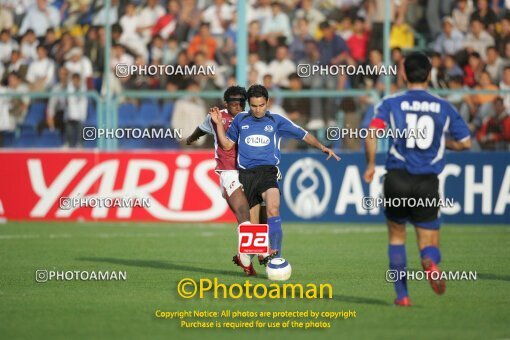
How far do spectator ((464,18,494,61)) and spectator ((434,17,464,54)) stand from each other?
194mm

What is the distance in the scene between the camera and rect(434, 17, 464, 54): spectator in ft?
70.9

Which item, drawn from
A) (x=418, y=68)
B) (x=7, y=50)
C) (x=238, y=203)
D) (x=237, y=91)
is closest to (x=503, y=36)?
(x=237, y=91)

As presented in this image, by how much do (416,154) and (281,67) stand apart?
12730 mm

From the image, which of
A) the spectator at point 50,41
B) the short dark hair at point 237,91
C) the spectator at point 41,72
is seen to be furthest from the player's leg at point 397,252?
the spectator at point 50,41

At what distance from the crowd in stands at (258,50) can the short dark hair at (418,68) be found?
10.8 m

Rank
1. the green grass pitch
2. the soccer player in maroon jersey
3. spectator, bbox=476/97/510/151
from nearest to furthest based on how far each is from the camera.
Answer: the green grass pitch < the soccer player in maroon jersey < spectator, bbox=476/97/510/151

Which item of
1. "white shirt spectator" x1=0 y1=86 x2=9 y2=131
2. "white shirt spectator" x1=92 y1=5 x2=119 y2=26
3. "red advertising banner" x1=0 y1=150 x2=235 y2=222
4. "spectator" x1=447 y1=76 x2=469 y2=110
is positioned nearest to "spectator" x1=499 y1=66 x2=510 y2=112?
"spectator" x1=447 y1=76 x2=469 y2=110

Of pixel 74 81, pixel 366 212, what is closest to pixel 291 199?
pixel 366 212

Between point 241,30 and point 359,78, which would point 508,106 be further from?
point 241,30

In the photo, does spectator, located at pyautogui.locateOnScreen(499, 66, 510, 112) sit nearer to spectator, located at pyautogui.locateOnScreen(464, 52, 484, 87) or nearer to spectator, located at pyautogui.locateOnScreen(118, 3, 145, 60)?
spectator, located at pyautogui.locateOnScreen(464, 52, 484, 87)

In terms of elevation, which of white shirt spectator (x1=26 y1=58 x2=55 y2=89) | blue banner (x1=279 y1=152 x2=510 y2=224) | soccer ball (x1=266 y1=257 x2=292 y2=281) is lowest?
blue banner (x1=279 y1=152 x2=510 y2=224)

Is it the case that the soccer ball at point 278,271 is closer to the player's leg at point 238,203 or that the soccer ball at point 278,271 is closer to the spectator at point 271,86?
the player's leg at point 238,203

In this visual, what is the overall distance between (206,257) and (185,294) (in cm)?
420

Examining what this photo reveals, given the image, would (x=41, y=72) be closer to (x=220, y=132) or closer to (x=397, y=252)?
(x=220, y=132)
